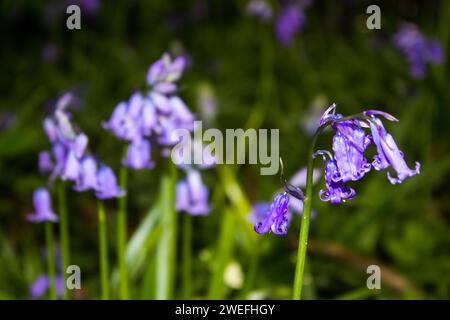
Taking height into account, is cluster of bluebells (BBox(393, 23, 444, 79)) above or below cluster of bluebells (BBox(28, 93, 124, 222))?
above

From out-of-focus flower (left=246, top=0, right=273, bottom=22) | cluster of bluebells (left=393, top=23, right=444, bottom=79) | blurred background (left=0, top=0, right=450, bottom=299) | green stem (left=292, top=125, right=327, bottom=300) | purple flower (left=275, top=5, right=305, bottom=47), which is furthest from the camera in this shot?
purple flower (left=275, top=5, right=305, bottom=47)

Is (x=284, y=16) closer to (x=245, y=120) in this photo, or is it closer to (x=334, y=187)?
(x=245, y=120)

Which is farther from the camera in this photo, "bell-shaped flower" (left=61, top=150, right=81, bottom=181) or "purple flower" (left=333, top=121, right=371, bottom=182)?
"bell-shaped flower" (left=61, top=150, right=81, bottom=181)

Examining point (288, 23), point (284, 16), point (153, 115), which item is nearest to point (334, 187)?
point (153, 115)

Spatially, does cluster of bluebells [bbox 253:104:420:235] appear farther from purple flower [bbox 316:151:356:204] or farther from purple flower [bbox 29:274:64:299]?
purple flower [bbox 29:274:64:299]

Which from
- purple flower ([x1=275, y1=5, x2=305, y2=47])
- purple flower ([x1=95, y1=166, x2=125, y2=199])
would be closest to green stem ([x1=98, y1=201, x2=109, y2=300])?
purple flower ([x1=95, y1=166, x2=125, y2=199])
